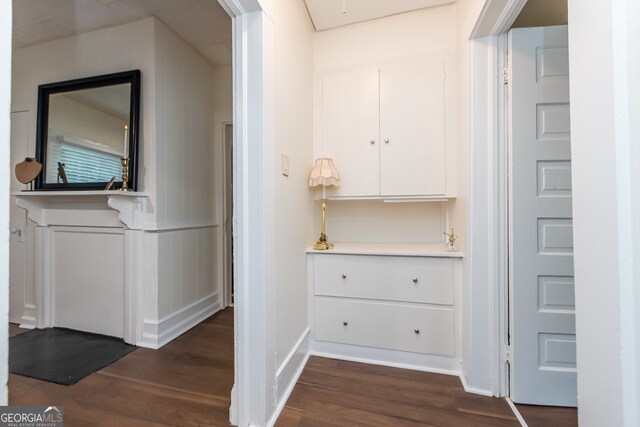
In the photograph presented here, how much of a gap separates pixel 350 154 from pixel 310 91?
1.90 ft

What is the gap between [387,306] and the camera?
184 centimetres

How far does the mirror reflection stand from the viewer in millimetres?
2209

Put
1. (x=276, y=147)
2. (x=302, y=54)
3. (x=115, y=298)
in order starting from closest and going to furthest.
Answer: (x=276, y=147)
(x=302, y=54)
(x=115, y=298)

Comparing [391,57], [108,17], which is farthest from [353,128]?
[108,17]

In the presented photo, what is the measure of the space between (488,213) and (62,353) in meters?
3.11

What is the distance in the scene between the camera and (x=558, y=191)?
1.43 meters

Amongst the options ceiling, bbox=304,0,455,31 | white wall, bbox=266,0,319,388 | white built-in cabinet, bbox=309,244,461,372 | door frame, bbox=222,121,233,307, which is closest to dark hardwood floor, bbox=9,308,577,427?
white built-in cabinet, bbox=309,244,461,372

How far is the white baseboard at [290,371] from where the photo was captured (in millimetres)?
1412

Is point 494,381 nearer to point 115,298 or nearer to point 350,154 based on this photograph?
point 350,154

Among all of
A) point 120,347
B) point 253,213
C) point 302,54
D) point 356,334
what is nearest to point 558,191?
point 356,334

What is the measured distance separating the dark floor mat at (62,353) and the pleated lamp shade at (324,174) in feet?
6.43

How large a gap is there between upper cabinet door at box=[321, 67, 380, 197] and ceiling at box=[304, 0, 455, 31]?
39 centimetres

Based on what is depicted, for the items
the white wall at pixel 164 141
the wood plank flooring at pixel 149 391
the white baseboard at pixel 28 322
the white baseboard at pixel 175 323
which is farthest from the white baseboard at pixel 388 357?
the white baseboard at pixel 28 322

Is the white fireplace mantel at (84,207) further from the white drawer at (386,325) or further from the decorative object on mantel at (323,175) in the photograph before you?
the white drawer at (386,325)
